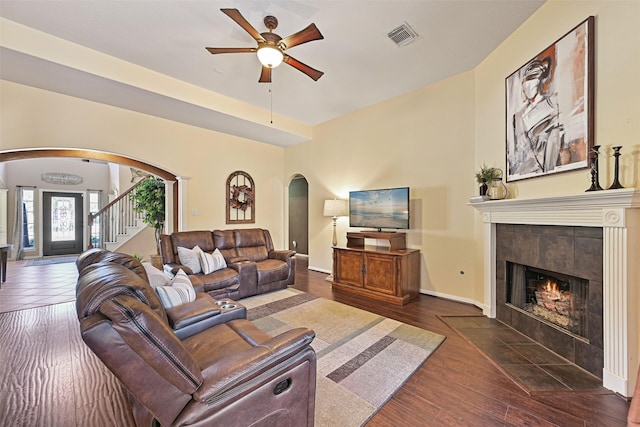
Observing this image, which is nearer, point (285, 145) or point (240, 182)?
point (240, 182)

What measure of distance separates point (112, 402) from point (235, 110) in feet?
13.9

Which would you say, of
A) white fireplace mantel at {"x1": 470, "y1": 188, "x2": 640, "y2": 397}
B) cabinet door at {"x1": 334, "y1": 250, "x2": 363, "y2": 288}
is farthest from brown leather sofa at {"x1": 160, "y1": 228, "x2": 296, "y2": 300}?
white fireplace mantel at {"x1": 470, "y1": 188, "x2": 640, "y2": 397}

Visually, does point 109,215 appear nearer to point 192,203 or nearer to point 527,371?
point 192,203

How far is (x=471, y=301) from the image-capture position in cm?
369

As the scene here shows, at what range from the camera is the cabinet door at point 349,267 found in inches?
166

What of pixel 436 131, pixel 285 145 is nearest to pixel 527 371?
pixel 436 131

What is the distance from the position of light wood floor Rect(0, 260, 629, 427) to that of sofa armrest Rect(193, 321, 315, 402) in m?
0.85

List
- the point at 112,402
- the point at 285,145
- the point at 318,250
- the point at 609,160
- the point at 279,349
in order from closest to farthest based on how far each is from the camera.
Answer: the point at 279,349
the point at 112,402
the point at 609,160
the point at 318,250
the point at 285,145

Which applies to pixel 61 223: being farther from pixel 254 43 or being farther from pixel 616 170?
pixel 616 170

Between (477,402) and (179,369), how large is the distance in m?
1.98

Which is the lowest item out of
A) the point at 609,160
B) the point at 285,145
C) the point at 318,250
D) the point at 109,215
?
the point at 318,250

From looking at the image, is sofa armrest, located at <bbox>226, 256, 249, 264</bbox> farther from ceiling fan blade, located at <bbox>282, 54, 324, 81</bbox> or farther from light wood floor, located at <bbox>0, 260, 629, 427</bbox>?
ceiling fan blade, located at <bbox>282, 54, 324, 81</bbox>

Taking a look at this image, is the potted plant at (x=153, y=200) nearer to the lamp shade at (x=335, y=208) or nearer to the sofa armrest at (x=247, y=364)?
the lamp shade at (x=335, y=208)

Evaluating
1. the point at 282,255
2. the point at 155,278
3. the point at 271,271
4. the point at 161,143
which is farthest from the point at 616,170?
the point at 161,143
